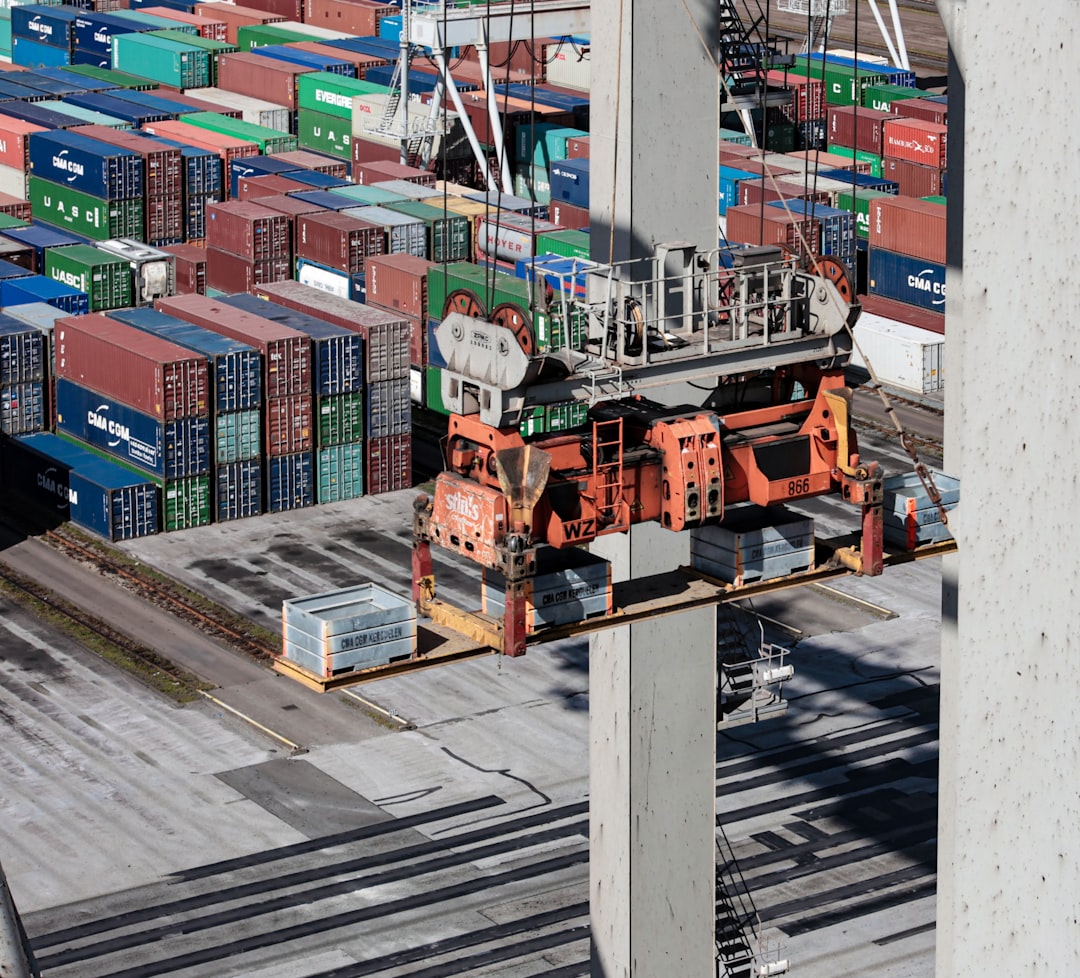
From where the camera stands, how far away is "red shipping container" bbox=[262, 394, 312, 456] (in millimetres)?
71250

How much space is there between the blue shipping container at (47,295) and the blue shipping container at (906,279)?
35.4m

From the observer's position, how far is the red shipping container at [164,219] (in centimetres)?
9650

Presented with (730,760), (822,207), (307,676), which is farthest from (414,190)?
(307,676)

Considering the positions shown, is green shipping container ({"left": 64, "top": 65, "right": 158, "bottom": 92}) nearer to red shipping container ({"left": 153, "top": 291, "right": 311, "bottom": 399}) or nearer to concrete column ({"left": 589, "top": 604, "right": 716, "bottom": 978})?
red shipping container ({"left": 153, "top": 291, "right": 311, "bottom": 399})

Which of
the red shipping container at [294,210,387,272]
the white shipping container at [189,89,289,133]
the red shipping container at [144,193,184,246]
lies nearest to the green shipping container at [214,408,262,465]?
the red shipping container at [294,210,387,272]

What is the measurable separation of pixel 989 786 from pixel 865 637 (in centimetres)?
5726

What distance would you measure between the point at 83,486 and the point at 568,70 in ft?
203

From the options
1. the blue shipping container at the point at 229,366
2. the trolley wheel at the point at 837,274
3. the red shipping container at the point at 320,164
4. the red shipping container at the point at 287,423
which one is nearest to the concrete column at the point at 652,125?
the trolley wheel at the point at 837,274

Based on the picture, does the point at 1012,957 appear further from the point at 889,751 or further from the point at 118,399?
the point at 118,399

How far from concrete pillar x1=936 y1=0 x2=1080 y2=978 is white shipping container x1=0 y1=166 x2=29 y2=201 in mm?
99047

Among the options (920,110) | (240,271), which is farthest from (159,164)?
(920,110)

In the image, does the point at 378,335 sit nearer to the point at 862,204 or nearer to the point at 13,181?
the point at 862,204

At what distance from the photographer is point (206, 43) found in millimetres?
129625

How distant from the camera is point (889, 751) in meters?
56.0
